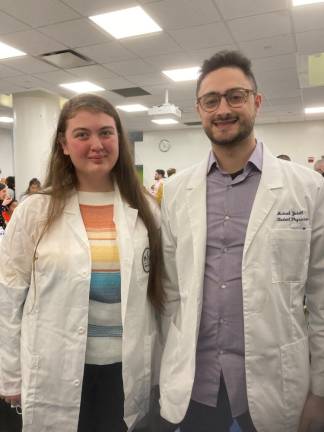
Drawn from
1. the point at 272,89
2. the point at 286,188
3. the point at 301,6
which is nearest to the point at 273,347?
the point at 286,188

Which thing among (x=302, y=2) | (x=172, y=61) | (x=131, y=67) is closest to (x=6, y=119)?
(x=131, y=67)

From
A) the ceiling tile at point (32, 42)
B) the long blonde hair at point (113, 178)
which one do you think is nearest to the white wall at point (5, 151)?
the ceiling tile at point (32, 42)

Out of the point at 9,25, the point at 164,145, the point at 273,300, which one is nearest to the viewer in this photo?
the point at 273,300

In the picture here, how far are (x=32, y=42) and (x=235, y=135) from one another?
4.77 metres

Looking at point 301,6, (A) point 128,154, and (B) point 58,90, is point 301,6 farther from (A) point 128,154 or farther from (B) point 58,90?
(B) point 58,90

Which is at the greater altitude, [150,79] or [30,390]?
[150,79]

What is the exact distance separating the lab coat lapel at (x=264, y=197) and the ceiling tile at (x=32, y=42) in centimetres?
447

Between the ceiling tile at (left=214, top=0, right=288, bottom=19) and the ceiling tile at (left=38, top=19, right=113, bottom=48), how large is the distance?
153 centimetres

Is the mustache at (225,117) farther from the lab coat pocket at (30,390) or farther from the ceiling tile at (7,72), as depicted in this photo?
the ceiling tile at (7,72)

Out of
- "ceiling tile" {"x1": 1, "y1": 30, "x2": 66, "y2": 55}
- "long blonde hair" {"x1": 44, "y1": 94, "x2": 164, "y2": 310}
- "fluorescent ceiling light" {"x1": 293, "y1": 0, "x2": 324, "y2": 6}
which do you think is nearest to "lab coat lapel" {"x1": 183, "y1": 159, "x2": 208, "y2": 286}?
"long blonde hair" {"x1": 44, "y1": 94, "x2": 164, "y2": 310}

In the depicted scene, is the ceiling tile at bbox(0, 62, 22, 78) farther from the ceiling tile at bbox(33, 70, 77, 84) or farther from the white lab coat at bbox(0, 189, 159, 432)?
the white lab coat at bbox(0, 189, 159, 432)

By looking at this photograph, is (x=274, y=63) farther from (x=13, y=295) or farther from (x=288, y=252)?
(x=13, y=295)

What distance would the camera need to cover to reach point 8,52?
18.6 feet

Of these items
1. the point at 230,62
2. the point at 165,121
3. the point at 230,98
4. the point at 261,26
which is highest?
the point at 261,26
